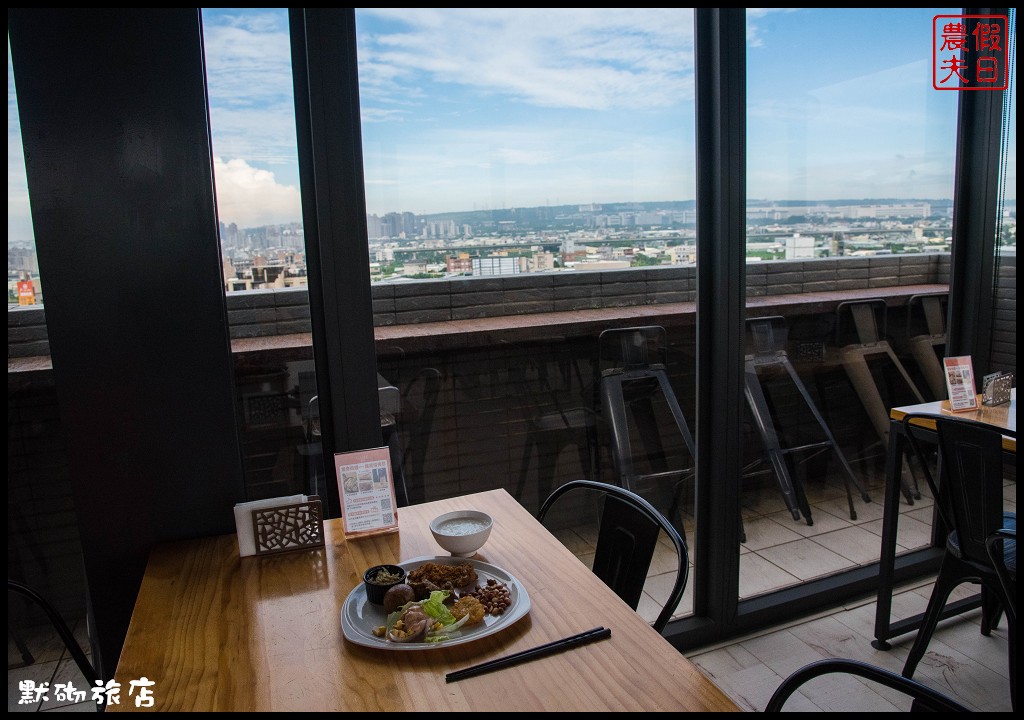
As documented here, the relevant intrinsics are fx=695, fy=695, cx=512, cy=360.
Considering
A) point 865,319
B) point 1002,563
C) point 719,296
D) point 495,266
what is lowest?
point 1002,563

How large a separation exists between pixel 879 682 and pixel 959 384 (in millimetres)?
1878

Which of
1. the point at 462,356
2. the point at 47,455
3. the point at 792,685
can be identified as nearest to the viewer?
the point at 792,685

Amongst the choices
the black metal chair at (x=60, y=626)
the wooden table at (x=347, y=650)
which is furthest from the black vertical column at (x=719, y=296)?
the black metal chair at (x=60, y=626)

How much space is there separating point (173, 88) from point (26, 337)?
2.61 feet

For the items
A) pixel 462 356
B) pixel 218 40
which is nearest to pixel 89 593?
pixel 462 356

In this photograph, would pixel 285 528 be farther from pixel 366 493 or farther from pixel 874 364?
pixel 874 364

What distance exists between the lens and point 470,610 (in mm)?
1287

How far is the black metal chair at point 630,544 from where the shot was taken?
61.7 inches

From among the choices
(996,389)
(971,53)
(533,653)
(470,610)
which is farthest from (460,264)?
(971,53)

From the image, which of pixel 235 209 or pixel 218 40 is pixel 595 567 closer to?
pixel 235 209

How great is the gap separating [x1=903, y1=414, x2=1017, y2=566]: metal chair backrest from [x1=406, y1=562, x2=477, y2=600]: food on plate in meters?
1.58

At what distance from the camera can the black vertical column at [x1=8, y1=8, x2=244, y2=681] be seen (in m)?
1.58

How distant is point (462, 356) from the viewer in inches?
90.9

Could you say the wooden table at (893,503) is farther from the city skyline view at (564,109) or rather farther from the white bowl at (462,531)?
the white bowl at (462,531)
